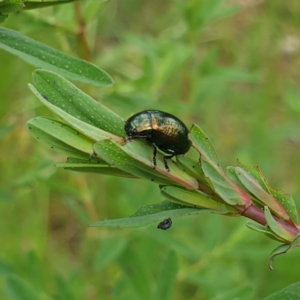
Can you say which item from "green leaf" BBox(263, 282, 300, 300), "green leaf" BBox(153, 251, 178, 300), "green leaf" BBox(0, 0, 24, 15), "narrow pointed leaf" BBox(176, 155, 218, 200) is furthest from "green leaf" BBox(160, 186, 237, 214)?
"green leaf" BBox(153, 251, 178, 300)

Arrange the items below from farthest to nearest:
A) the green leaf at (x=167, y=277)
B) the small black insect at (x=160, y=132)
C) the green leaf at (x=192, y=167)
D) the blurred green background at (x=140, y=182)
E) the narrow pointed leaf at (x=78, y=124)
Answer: the blurred green background at (x=140, y=182) < the green leaf at (x=167, y=277) < the small black insect at (x=160, y=132) < the green leaf at (x=192, y=167) < the narrow pointed leaf at (x=78, y=124)

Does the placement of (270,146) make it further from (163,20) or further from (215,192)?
(215,192)

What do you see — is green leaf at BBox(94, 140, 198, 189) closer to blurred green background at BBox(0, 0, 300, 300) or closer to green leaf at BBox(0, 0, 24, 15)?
green leaf at BBox(0, 0, 24, 15)

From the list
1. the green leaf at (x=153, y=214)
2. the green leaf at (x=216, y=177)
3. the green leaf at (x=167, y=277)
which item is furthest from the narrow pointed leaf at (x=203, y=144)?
the green leaf at (x=167, y=277)

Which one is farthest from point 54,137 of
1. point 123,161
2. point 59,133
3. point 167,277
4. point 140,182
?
point 140,182

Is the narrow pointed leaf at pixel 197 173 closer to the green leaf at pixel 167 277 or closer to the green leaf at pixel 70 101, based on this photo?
the green leaf at pixel 70 101

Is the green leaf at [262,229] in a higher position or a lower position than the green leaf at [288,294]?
higher

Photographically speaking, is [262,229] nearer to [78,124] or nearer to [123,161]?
[123,161]
